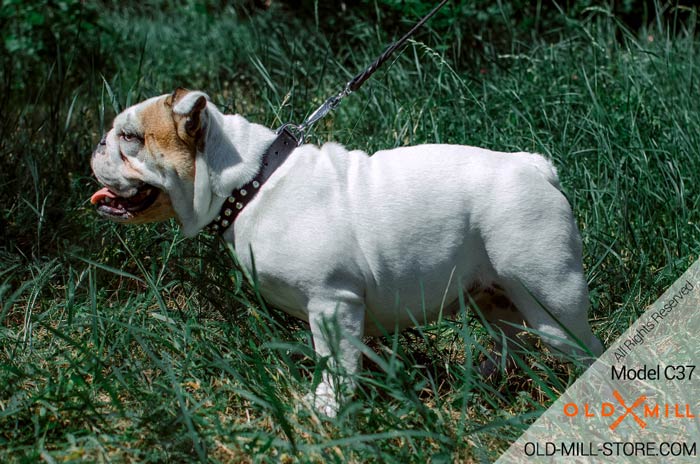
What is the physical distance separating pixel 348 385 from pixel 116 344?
36.7 inches

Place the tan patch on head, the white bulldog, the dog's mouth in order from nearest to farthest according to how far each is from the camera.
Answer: the white bulldog, the tan patch on head, the dog's mouth

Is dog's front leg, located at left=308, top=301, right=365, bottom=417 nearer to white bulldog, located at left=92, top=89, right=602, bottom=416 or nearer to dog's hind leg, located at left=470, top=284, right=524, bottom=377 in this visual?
white bulldog, located at left=92, top=89, right=602, bottom=416

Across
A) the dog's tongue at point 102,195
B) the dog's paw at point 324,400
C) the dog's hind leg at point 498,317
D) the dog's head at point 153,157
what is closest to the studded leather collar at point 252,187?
the dog's head at point 153,157

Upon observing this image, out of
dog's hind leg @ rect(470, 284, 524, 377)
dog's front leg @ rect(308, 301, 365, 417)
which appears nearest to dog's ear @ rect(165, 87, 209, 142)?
dog's front leg @ rect(308, 301, 365, 417)

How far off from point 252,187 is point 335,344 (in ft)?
2.08

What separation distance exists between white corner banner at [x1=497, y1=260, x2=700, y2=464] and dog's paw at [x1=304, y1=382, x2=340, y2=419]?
Result: 559 mm

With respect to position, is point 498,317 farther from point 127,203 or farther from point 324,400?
point 127,203

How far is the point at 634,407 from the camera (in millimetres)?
2963

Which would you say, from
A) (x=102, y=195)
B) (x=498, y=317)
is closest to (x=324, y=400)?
(x=498, y=317)

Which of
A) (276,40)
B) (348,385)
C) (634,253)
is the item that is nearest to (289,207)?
(348,385)

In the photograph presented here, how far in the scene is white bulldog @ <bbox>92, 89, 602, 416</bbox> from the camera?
281cm

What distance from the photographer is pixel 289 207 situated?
2830 millimetres

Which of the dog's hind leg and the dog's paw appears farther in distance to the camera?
the dog's hind leg

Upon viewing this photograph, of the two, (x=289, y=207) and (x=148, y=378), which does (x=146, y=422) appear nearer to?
(x=148, y=378)
